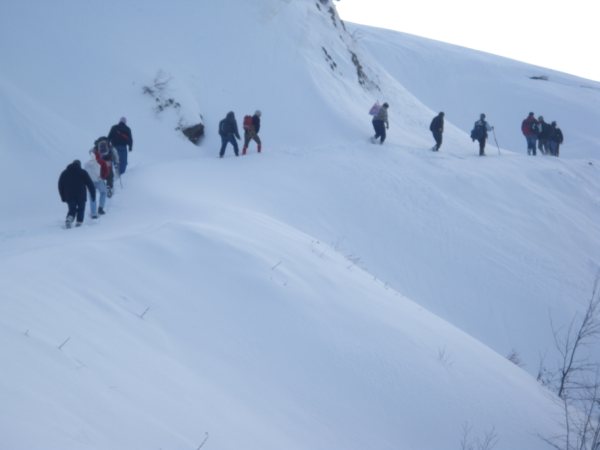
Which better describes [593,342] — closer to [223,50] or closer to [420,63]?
[223,50]

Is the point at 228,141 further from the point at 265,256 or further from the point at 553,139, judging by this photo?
the point at 553,139

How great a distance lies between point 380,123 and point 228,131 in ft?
17.3

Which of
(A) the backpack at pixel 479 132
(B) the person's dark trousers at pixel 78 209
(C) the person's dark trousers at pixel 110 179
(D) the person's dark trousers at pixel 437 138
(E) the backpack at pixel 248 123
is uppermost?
(A) the backpack at pixel 479 132

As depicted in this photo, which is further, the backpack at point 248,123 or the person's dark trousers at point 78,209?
the backpack at point 248,123

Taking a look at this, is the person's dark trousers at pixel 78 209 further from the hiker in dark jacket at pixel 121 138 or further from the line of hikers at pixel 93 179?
the hiker in dark jacket at pixel 121 138

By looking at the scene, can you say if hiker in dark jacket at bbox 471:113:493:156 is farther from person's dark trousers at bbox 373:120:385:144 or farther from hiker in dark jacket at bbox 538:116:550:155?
person's dark trousers at bbox 373:120:385:144

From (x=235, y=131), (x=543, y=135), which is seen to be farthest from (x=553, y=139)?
(x=235, y=131)

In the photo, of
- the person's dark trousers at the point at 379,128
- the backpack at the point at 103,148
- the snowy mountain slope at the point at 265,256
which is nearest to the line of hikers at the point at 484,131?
the person's dark trousers at the point at 379,128

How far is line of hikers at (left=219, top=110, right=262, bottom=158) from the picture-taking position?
62.7ft

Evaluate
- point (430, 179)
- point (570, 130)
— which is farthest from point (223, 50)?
point (570, 130)

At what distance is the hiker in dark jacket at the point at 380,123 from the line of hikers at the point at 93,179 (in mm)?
8494

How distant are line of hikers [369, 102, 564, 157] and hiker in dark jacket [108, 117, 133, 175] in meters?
8.28

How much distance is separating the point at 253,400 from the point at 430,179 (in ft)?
48.7

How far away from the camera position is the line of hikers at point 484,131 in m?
21.5
